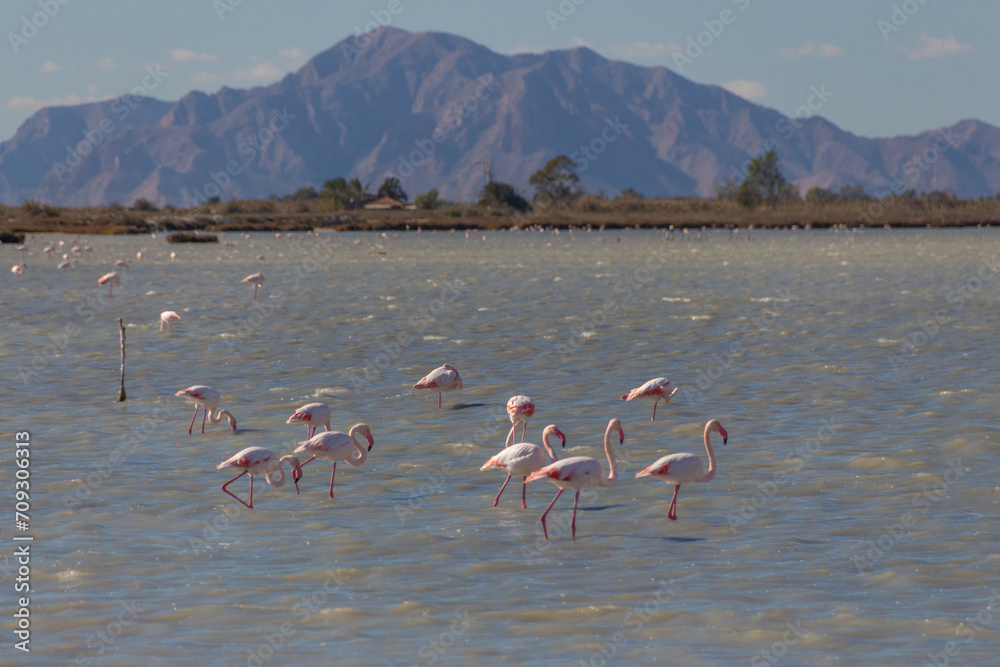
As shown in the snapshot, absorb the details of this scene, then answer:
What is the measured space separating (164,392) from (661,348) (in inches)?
418

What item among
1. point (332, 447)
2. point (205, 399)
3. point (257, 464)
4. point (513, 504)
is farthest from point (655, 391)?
point (257, 464)

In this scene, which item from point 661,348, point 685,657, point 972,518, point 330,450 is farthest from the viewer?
point 661,348

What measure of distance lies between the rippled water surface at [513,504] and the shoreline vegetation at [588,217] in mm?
102002

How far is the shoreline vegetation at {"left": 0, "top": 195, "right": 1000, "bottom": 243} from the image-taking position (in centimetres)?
13062

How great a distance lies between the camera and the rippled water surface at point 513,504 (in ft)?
28.1

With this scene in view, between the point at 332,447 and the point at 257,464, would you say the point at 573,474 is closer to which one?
the point at 332,447

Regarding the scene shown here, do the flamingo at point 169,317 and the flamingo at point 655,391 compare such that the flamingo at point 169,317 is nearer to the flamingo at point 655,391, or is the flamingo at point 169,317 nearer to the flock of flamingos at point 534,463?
the flock of flamingos at point 534,463

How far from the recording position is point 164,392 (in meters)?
19.4

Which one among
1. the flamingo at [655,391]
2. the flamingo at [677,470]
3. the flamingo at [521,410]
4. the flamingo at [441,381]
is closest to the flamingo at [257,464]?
the flamingo at [521,410]

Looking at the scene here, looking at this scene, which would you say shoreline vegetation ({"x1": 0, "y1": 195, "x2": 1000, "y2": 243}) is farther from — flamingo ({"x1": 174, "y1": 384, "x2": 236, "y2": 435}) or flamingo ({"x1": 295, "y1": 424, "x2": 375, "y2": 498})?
flamingo ({"x1": 295, "y1": 424, "x2": 375, "y2": 498})

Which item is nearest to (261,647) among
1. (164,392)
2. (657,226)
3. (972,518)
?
(972,518)

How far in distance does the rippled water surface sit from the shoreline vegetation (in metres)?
102

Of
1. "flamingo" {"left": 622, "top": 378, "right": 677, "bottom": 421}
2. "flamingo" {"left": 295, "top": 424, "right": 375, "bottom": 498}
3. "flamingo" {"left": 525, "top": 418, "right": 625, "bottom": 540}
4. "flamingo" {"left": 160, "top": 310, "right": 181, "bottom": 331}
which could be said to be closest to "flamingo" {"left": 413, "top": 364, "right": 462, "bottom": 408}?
"flamingo" {"left": 622, "top": 378, "right": 677, "bottom": 421}

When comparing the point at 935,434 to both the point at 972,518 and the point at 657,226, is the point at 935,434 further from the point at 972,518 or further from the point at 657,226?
the point at 657,226
